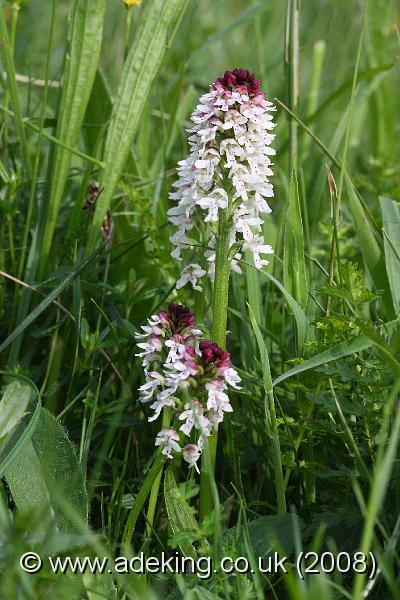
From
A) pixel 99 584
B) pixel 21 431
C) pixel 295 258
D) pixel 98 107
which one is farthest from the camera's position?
pixel 98 107

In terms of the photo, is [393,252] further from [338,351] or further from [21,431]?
[21,431]

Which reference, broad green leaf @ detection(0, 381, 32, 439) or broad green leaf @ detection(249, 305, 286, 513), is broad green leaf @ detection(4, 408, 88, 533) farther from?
broad green leaf @ detection(249, 305, 286, 513)

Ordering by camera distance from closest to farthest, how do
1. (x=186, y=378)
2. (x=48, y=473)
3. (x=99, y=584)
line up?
(x=99, y=584)
(x=186, y=378)
(x=48, y=473)

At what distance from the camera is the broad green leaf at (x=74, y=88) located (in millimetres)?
2428

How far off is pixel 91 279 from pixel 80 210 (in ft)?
0.71

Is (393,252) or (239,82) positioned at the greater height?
(239,82)

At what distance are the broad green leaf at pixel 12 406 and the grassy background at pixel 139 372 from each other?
1 cm

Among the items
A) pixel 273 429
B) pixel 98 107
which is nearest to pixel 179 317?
pixel 273 429

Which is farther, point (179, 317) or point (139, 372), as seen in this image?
point (139, 372)

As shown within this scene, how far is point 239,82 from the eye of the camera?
5.61 ft

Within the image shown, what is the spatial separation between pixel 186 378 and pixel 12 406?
1.38ft

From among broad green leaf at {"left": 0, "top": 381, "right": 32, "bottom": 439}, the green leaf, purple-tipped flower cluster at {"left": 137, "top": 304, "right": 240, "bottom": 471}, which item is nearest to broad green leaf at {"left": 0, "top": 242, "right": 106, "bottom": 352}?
the green leaf

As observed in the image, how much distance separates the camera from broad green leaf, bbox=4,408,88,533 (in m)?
1.70

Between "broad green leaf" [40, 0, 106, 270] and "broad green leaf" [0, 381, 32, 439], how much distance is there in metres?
0.75
